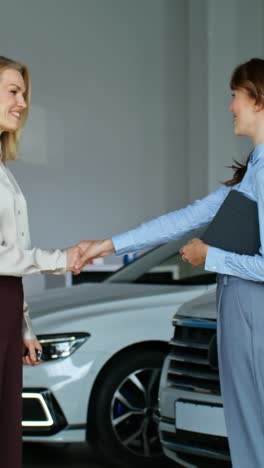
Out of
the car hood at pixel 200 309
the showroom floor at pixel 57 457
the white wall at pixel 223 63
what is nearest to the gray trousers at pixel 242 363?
the car hood at pixel 200 309

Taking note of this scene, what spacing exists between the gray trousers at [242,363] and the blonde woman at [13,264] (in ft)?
1.99

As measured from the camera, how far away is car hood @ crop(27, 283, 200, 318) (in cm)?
529

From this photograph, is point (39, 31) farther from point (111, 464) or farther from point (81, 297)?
point (111, 464)

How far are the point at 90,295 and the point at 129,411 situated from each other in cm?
78

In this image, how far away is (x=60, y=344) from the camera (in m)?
5.02

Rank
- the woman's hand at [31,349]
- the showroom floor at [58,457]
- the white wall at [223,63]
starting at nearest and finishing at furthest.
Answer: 1. the woman's hand at [31,349]
2. the showroom floor at [58,457]
3. the white wall at [223,63]

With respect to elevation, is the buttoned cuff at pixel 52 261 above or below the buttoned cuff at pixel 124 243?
below

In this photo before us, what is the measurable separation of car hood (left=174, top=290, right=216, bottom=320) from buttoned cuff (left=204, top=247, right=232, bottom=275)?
130 cm

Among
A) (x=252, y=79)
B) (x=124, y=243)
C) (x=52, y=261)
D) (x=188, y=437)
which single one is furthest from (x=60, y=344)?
(x=252, y=79)

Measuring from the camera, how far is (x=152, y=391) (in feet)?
16.6

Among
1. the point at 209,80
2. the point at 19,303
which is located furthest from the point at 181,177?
the point at 19,303

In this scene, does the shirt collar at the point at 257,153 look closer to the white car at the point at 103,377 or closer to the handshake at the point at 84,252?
the handshake at the point at 84,252

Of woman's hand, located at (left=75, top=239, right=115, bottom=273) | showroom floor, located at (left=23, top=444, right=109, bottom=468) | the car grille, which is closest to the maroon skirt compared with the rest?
woman's hand, located at (left=75, top=239, right=115, bottom=273)

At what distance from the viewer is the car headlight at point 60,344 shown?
5012mm
